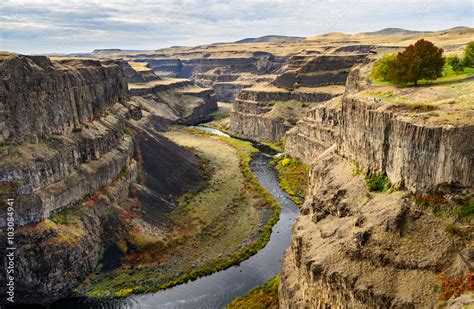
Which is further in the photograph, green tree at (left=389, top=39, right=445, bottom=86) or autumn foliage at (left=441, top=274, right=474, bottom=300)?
green tree at (left=389, top=39, right=445, bottom=86)

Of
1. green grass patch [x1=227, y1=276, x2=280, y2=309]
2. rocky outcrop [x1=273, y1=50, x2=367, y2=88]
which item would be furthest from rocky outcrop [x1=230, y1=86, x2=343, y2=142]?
green grass patch [x1=227, y1=276, x2=280, y2=309]

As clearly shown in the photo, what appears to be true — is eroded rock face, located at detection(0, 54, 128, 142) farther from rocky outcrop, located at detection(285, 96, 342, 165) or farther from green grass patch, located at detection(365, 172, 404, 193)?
rocky outcrop, located at detection(285, 96, 342, 165)

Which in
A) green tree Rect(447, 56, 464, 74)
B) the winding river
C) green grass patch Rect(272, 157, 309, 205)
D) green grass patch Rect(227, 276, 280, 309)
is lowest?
the winding river

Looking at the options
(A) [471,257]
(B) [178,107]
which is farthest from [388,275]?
(B) [178,107]

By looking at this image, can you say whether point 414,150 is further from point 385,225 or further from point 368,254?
point 368,254

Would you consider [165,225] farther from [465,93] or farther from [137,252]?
[465,93]
